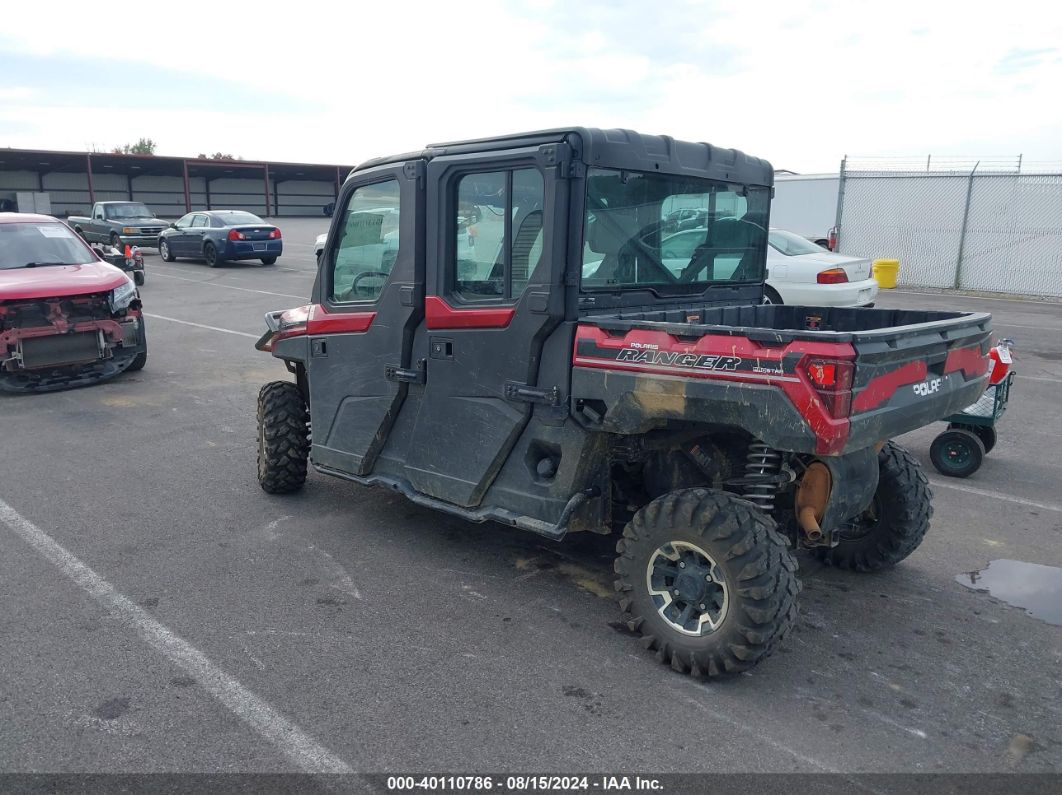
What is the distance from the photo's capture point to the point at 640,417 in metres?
3.76

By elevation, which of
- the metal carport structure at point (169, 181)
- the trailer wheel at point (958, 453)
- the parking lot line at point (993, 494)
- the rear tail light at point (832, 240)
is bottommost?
the parking lot line at point (993, 494)

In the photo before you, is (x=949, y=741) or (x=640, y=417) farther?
(x=640, y=417)

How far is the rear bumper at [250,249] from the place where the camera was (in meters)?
22.6

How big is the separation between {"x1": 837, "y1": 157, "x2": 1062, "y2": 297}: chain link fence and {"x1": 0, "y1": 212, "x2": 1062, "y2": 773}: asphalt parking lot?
566 inches

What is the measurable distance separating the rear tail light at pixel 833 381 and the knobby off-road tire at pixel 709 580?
0.61m

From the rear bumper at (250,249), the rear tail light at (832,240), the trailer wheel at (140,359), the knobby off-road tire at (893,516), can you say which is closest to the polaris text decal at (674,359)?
the knobby off-road tire at (893,516)

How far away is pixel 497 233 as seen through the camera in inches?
166

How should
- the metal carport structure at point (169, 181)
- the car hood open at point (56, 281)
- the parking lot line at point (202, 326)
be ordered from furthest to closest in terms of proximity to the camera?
the metal carport structure at point (169, 181)
the parking lot line at point (202, 326)
the car hood open at point (56, 281)

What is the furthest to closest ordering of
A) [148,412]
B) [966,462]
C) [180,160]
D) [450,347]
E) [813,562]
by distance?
[180,160] → [148,412] → [966,462] → [813,562] → [450,347]

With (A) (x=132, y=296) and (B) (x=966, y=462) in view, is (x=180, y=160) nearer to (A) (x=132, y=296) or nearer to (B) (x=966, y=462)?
(A) (x=132, y=296)

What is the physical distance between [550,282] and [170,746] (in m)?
2.45

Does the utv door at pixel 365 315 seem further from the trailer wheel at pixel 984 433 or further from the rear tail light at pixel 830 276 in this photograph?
the rear tail light at pixel 830 276

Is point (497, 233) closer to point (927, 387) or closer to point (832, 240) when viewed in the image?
point (927, 387)

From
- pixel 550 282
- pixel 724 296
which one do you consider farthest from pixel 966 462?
pixel 550 282
